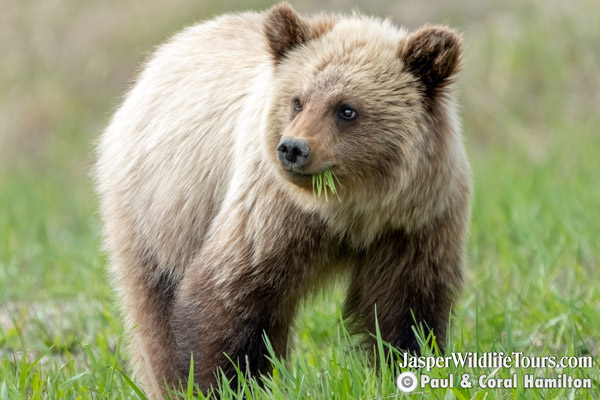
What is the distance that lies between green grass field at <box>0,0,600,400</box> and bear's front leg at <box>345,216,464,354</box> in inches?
7.0

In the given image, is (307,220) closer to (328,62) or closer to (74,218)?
(328,62)

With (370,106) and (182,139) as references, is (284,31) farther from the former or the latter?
(182,139)

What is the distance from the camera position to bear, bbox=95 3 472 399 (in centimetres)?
432

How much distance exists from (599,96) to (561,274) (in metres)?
6.96

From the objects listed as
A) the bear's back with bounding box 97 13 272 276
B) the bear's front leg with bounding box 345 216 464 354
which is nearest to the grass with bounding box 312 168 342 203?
the bear's front leg with bounding box 345 216 464 354

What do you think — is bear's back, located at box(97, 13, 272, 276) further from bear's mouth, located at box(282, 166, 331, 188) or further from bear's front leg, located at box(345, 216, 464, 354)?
bear's front leg, located at box(345, 216, 464, 354)

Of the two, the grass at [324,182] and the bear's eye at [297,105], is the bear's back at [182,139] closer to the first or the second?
the bear's eye at [297,105]

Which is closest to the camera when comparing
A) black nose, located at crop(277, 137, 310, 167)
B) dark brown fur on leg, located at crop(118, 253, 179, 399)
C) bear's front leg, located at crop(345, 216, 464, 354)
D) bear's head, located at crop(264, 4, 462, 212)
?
black nose, located at crop(277, 137, 310, 167)
